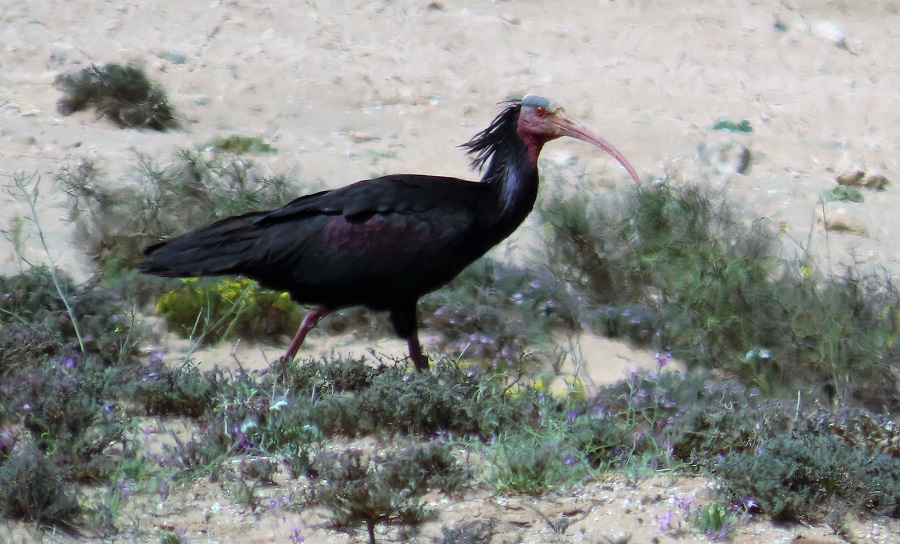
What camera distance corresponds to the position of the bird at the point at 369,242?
5945 mm

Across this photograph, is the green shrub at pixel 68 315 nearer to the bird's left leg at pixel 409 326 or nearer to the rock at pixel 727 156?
the bird's left leg at pixel 409 326

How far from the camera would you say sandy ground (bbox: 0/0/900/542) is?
9781mm

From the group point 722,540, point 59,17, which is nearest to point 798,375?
point 722,540

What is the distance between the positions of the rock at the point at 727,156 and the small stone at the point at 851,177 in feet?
2.57

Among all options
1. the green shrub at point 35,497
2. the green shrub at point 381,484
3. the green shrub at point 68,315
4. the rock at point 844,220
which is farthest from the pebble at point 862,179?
the green shrub at point 35,497

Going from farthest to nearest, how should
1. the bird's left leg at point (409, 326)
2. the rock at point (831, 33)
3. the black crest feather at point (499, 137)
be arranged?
1. the rock at point (831, 33)
2. the black crest feather at point (499, 137)
3. the bird's left leg at point (409, 326)

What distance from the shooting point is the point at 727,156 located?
1077 centimetres

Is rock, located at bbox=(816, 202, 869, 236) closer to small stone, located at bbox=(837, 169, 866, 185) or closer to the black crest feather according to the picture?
small stone, located at bbox=(837, 169, 866, 185)

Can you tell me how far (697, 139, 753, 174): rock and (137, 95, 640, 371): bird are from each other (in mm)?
4717

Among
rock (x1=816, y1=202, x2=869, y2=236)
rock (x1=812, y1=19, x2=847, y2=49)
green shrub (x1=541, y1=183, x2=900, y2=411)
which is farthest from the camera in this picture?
rock (x1=812, y1=19, x2=847, y2=49)

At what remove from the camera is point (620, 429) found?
511cm

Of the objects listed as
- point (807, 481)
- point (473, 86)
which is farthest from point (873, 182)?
point (807, 481)

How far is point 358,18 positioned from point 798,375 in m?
8.12

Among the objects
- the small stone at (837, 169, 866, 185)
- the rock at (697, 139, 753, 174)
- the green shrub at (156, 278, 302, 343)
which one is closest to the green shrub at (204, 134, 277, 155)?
the green shrub at (156, 278, 302, 343)
